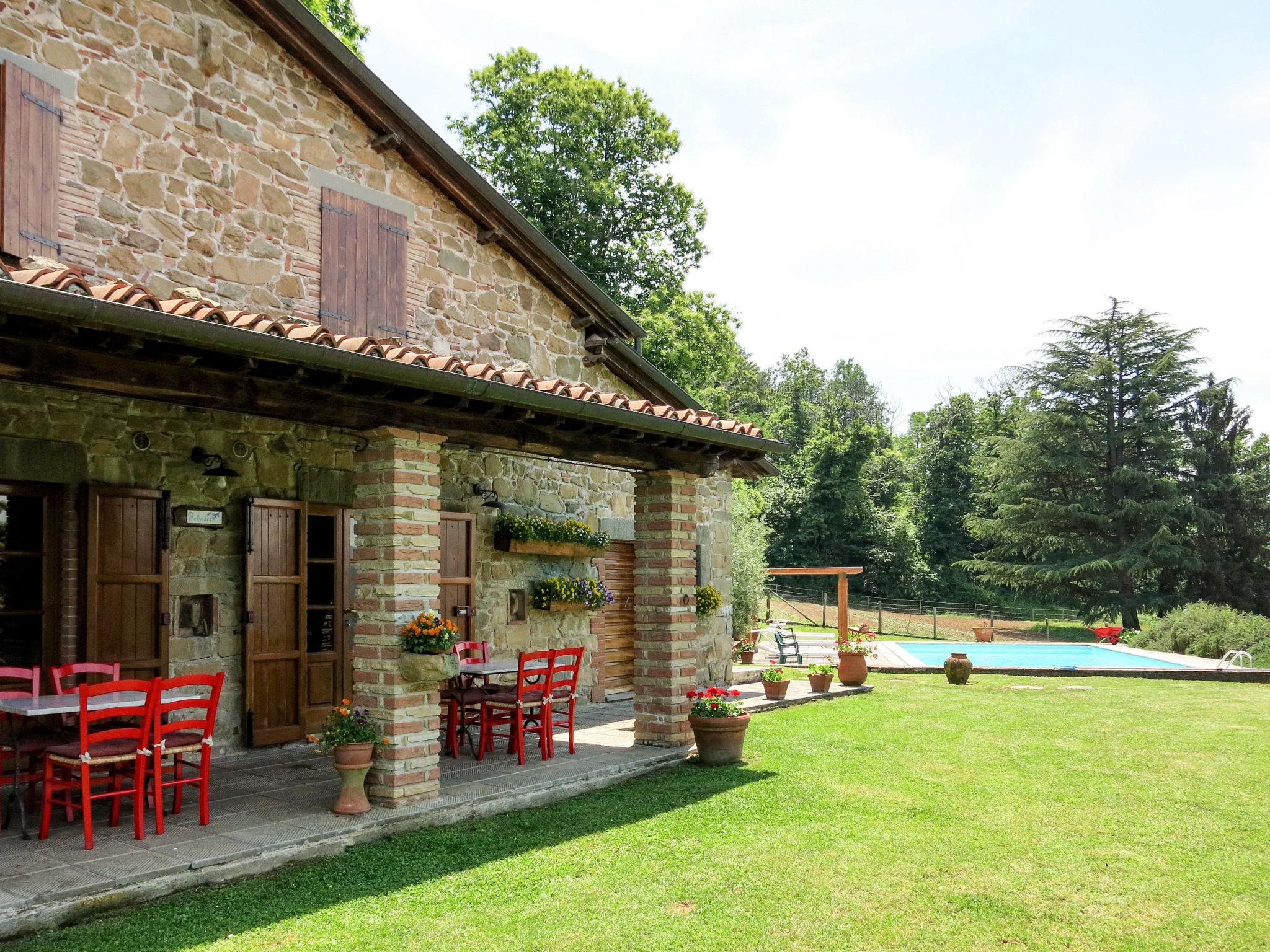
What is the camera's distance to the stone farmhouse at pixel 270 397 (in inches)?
219

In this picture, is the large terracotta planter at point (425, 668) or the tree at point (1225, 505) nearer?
the large terracotta planter at point (425, 668)

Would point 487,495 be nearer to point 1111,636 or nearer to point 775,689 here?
point 775,689

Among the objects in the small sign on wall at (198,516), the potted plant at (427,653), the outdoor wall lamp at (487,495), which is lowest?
the potted plant at (427,653)

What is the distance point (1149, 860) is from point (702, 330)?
17.8 m

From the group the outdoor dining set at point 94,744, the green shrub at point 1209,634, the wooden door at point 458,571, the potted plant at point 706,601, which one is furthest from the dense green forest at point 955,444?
the outdoor dining set at point 94,744

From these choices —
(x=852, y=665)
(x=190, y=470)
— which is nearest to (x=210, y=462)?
(x=190, y=470)

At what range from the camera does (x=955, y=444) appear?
38625 mm

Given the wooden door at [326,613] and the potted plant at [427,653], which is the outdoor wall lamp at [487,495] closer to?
the wooden door at [326,613]

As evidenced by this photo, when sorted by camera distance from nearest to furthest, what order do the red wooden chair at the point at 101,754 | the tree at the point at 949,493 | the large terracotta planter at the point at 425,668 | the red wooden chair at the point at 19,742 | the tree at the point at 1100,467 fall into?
the red wooden chair at the point at 101,754
the red wooden chair at the point at 19,742
the large terracotta planter at the point at 425,668
the tree at the point at 1100,467
the tree at the point at 949,493

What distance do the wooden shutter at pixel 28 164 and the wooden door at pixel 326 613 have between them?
109 inches

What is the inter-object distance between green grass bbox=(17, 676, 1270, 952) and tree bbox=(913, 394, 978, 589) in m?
28.8

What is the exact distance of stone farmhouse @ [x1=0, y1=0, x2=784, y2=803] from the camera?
5.55 metres

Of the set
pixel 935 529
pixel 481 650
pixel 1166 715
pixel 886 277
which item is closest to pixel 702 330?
pixel 886 277

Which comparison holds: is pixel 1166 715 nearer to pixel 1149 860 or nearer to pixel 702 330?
pixel 1149 860
